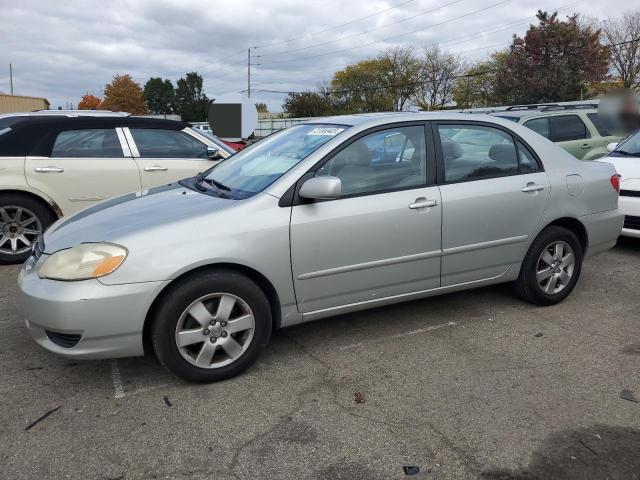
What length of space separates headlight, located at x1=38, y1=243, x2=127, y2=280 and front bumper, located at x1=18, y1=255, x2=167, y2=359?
45 mm

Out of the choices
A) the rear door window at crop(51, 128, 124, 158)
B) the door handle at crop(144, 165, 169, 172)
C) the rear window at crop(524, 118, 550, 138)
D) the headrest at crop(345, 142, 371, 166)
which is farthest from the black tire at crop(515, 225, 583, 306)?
the rear window at crop(524, 118, 550, 138)

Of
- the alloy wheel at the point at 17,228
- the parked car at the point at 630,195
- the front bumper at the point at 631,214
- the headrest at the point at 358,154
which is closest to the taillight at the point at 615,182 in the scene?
the front bumper at the point at 631,214

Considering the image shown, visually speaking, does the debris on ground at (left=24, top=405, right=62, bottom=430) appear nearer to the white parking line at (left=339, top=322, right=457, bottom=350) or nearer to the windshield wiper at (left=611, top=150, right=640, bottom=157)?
the white parking line at (left=339, top=322, right=457, bottom=350)

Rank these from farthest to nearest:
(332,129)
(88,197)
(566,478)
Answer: (88,197), (332,129), (566,478)

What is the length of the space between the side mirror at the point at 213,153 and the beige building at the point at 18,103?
24.4 m

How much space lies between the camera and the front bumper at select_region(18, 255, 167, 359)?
9.76 ft

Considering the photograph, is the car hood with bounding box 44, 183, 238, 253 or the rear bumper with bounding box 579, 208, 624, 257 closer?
the car hood with bounding box 44, 183, 238, 253

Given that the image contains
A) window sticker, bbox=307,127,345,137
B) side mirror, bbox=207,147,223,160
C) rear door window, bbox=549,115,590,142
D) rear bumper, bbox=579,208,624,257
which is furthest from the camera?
rear door window, bbox=549,115,590,142

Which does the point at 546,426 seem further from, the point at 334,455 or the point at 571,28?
the point at 571,28

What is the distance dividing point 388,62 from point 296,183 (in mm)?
63204

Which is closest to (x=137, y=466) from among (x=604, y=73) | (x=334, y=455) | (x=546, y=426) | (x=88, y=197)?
(x=334, y=455)

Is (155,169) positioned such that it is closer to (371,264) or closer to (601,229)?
(371,264)

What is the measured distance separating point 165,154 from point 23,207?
1659 millimetres

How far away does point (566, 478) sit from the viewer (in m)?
2.46
